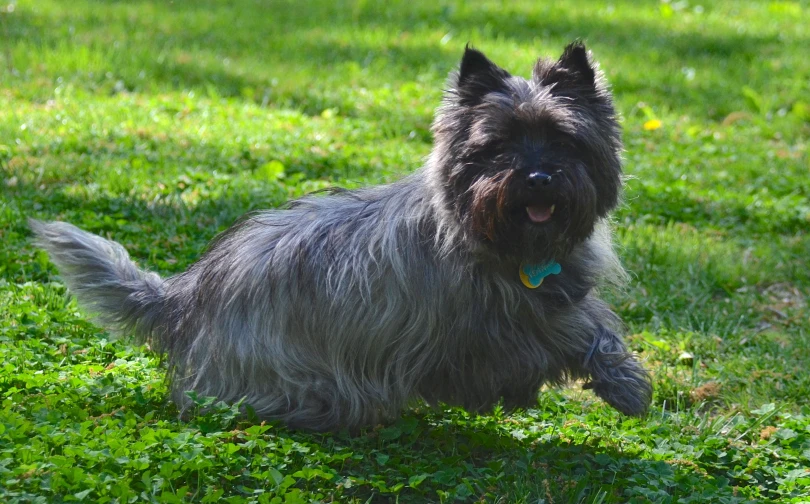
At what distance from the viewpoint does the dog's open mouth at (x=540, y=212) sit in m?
4.15

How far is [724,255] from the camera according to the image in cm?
701

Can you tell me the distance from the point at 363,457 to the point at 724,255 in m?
3.71

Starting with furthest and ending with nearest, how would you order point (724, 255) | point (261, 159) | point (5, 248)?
1. point (261, 159)
2. point (724, 255)
3. point (5, 248)

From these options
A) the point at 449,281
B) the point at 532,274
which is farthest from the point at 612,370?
the point at 449,281

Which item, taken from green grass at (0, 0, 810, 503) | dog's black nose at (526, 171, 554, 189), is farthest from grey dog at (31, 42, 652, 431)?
green grass at (0, 0, 810, 503)

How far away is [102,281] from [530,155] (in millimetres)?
2170

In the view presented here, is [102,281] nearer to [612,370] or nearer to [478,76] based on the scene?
[478,76]

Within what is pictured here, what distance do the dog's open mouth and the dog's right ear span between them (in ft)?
1.77

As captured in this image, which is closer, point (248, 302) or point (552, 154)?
point (552, 154)

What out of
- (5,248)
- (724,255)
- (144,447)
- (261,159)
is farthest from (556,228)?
(261,159)

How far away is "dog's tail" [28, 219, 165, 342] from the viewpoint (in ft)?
16.0

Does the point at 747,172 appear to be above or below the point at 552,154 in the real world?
below

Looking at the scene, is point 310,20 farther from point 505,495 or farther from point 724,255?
point 505,495

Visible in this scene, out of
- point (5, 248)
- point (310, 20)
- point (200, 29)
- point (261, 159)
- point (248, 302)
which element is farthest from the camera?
point (310, 20)
